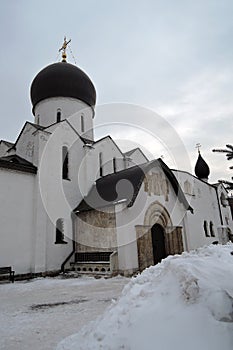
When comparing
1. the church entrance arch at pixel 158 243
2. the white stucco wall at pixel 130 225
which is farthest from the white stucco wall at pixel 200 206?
the white stucco wall at pixel 130 225

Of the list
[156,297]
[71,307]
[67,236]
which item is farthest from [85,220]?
[156,297]

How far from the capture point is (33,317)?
512 cm

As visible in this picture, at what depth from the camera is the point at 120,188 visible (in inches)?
520

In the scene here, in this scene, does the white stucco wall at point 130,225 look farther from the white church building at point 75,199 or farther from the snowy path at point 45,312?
the snowy path at point 45,312

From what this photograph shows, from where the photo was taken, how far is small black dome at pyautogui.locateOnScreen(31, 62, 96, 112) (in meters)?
17.8

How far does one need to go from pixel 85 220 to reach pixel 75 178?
2918 millimetres

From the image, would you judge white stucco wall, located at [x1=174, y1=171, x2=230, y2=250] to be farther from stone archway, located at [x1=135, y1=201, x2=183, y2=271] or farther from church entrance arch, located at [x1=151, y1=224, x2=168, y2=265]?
church entrance arch, located at [x1=151, y1=224, x2=168, y2=265]

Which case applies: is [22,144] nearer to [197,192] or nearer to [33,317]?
[33,317]

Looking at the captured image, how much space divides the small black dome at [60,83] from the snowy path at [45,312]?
13.4m

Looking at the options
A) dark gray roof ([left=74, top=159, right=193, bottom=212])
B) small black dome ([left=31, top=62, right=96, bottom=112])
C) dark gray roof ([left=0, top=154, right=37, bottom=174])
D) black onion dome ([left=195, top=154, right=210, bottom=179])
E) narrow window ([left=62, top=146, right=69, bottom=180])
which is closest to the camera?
dark gray roof ([left=0, top=154, right=37, bottom=174])

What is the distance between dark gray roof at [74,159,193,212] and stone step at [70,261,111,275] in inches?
109

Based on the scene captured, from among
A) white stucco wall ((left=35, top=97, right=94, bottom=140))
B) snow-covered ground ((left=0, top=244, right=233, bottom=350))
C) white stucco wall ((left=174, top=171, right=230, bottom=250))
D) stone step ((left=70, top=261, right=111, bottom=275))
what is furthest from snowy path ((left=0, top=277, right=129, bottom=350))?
white stucco wall ((left=174, top=171, right=230, bottom=250))

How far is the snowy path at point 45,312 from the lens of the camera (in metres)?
3.88

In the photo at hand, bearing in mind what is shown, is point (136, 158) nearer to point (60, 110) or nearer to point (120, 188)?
point (60, 110)
